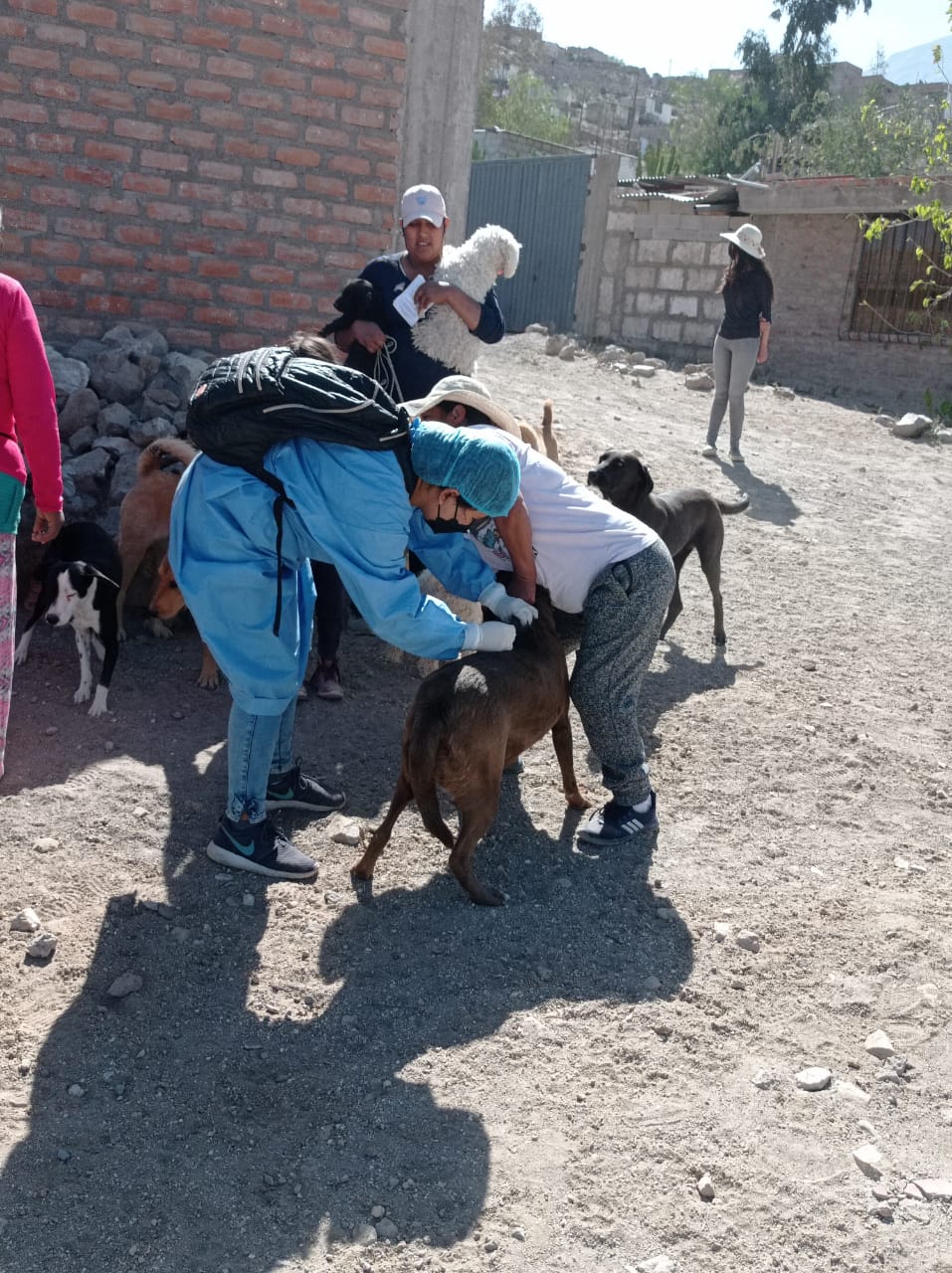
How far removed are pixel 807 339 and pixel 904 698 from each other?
12021 mm

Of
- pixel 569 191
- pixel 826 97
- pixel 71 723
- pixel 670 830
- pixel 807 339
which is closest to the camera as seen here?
pixel 670 830

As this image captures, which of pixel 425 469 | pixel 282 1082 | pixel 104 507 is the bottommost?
pixel 282 1082

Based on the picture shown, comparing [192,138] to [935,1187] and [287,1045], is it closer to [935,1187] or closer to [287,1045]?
[287,1045]

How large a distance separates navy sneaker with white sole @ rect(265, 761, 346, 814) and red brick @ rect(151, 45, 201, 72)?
4113 millimetres

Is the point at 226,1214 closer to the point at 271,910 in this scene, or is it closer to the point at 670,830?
the point at 271,910

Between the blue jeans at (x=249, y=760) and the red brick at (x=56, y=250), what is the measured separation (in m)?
3.65

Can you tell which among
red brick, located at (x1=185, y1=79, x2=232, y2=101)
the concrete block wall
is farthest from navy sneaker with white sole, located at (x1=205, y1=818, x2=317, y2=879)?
the concrete block wall

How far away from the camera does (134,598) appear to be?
19.6ft

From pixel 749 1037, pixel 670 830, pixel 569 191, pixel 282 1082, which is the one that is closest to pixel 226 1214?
pixel 282 1082

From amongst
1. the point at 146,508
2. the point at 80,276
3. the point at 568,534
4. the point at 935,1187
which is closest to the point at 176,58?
the point at 80,276

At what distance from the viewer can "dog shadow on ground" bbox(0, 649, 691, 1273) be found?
2512 mm

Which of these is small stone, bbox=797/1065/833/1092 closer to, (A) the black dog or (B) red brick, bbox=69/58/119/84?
(A) the black dog

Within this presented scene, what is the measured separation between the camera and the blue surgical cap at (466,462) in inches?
127

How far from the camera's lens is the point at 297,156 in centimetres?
647
